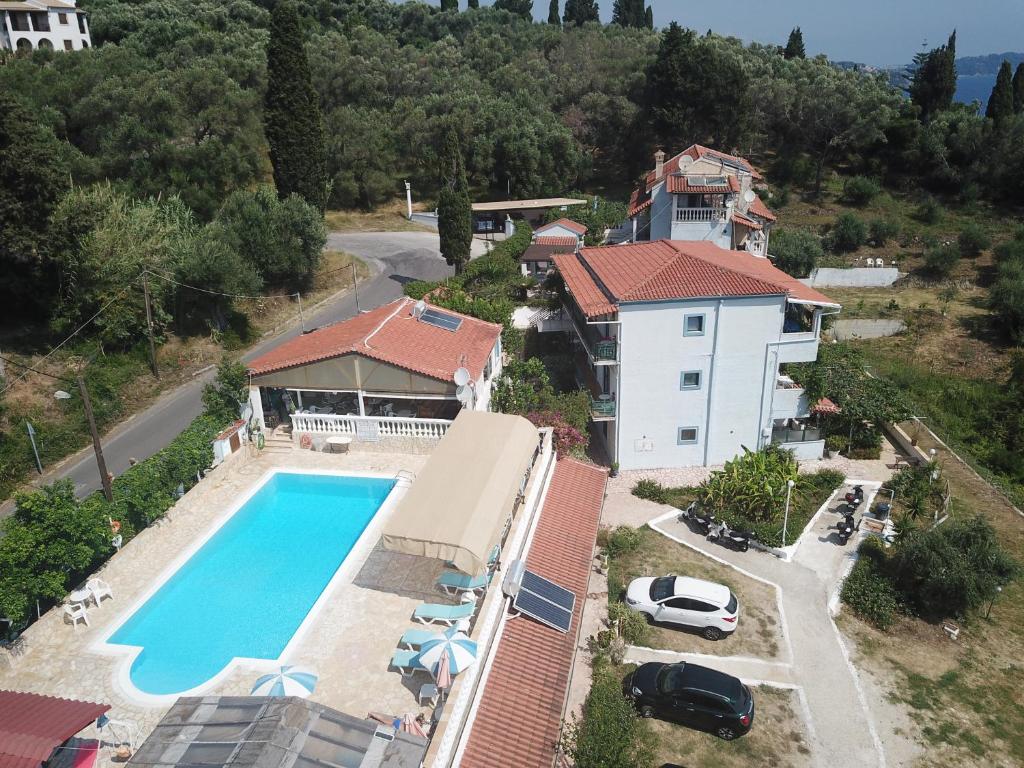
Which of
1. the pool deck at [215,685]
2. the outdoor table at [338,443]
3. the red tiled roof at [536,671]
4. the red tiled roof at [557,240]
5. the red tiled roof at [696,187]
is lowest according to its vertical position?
the red tiled roof at [536,671]

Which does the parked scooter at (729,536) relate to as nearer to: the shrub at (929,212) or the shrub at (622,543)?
the shrub at (622,543)

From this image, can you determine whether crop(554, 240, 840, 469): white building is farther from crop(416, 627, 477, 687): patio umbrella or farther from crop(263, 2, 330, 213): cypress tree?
crop(263, 2, 330, 213): cypress tree

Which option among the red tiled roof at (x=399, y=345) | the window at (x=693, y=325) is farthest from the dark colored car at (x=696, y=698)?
the window at (x=693, y=325)

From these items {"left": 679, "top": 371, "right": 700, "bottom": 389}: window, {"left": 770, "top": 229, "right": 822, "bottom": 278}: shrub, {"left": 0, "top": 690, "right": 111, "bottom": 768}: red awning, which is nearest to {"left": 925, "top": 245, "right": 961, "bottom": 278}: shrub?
{"left": 770, "top": 229, "right": 822, "bottom": 278}: shrub

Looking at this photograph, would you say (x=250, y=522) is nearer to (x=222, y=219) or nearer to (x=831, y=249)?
(x=222, y=219)

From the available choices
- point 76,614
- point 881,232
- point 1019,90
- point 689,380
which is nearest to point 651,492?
point 689,380

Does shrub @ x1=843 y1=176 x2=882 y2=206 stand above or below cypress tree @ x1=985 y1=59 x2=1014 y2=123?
below
